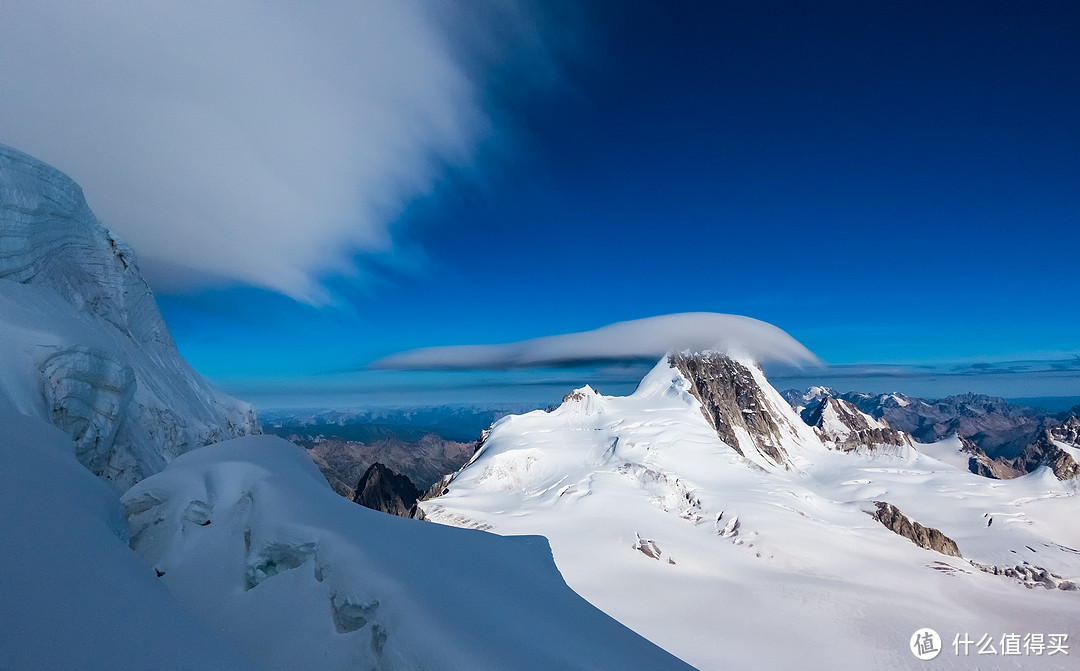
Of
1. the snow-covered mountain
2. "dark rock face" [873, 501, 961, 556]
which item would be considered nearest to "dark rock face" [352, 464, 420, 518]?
"dark rock face" [873, 501, 961, 556]

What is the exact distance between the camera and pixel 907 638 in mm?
38344

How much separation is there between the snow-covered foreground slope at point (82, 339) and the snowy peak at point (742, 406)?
105m

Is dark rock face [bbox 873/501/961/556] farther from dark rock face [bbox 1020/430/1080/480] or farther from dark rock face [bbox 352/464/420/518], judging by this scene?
dark rock face [bbox 1020/430/1080/480]

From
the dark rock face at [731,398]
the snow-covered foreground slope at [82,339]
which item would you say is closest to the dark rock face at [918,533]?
the dark rock face at [731,398]

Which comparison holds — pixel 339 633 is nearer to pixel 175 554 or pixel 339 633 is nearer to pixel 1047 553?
pixel 175 554

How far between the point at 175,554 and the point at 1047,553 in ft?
401

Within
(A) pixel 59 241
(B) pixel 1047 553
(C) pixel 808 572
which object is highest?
(A) pixel 59 241

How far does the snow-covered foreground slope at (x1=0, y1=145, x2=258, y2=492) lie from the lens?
16.2 m

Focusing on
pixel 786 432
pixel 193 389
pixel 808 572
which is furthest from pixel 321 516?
pixel 786 432

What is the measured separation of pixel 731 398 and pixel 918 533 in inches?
2705

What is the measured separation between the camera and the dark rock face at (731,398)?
121m

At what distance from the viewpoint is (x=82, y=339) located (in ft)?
60.8

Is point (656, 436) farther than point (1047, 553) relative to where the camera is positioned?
Yes

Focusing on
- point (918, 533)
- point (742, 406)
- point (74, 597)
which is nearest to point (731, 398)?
point (742, 406)
